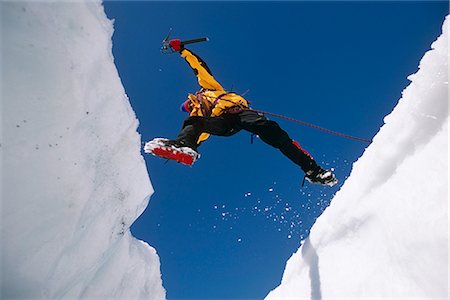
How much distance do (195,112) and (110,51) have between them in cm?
128

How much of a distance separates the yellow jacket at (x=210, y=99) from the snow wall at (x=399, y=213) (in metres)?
1.69

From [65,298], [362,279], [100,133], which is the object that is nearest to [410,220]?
[362,279]

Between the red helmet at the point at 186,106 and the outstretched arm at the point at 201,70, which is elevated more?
the outstretched arm at the point at 201,70

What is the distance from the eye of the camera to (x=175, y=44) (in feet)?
16.6

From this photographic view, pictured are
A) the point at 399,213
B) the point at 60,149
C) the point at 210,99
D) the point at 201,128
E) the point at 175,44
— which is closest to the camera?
the point at 399,213

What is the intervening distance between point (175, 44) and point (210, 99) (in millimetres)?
1331

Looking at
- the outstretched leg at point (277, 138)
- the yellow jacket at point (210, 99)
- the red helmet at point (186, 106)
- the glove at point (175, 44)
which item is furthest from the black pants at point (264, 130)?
the glove at point (175, 44)

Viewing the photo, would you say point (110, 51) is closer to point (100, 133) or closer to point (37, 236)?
point (100, 133)

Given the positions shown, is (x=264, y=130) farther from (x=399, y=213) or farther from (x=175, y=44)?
(x=175, y=44)

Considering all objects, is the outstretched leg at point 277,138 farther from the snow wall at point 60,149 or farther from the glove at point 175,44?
the glove at point 175,44

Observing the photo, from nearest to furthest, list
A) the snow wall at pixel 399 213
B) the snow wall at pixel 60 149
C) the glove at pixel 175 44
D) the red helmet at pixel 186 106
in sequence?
the snow wall at pixel 399 213, the snow wall at pixel 60 149, the red helmet at pixel 186 106, the glove at pixel 175 44

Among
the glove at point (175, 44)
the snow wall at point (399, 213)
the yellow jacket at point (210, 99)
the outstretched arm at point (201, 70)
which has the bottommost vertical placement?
the snow wall at point (399, 213)

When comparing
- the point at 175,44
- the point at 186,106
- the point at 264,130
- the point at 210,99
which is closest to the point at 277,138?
the point at 264,130

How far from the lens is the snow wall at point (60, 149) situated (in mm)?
2631
